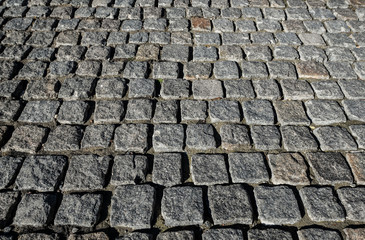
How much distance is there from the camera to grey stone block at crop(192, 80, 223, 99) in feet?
9.46

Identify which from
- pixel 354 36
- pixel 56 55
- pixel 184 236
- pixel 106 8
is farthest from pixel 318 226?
pixel 106 8

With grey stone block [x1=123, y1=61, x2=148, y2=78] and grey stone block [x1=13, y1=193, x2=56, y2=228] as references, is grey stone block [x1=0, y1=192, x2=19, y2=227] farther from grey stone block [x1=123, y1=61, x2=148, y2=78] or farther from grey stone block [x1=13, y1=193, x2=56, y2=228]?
grey stone block [x1=123, y1=61, x2=148, y2=78]

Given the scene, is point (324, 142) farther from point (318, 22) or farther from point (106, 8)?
point (106, 8)

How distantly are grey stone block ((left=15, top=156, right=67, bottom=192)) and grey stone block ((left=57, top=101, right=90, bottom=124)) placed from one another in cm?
42

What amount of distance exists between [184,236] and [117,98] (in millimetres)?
1564

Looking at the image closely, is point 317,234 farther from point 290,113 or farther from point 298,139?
point 290,113

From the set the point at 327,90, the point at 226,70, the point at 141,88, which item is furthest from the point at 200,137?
the point at 327,90

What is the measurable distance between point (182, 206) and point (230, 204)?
Answer: 1.19 ft

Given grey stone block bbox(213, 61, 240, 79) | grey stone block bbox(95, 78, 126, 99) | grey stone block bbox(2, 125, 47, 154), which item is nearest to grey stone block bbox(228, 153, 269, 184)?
grey stone block bbox(213, 61, 240, 79)

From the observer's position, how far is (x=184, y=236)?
6.31ft

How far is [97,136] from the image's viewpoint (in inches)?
100

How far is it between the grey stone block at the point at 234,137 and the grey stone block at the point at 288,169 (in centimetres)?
25

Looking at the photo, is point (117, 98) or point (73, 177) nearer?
point (73, 177)

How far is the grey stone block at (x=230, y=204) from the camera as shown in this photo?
2.02 m
